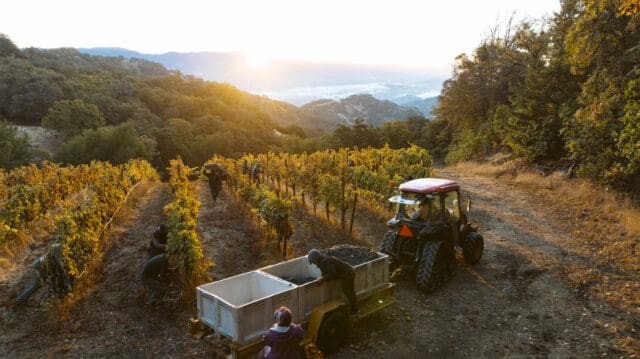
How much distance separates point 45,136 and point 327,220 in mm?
54703

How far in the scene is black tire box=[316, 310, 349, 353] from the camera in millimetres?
6590

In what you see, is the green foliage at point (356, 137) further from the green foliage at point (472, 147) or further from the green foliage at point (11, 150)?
the green foliage at point (11, 150)

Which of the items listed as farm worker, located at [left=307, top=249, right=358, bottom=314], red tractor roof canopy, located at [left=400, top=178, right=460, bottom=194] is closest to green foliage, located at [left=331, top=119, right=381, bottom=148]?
red tractor roof canopy, located at [left=400, top=178, right=460, bottom=194]

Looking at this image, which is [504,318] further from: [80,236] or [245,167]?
[245,167]

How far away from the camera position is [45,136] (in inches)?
2144

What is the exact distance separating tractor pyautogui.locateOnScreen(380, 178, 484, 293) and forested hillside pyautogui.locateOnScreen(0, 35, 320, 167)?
4032 cm

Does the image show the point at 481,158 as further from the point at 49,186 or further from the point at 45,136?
the point at 45,136

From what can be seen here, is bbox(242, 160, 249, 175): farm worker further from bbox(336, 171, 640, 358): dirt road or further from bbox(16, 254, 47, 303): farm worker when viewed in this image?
bbox(16, 254, 47, 303): farm worker

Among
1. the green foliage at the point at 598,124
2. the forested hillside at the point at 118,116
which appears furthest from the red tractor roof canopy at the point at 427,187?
the forested hillside at the point at 118,116

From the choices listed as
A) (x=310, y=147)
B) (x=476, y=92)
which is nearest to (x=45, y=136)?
(x=310, y=147)

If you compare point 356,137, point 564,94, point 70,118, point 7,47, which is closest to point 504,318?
point 564,94

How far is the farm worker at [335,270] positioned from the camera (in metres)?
6.80

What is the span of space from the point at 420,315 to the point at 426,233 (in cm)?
170

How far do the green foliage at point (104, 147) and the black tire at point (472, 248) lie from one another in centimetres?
4717
